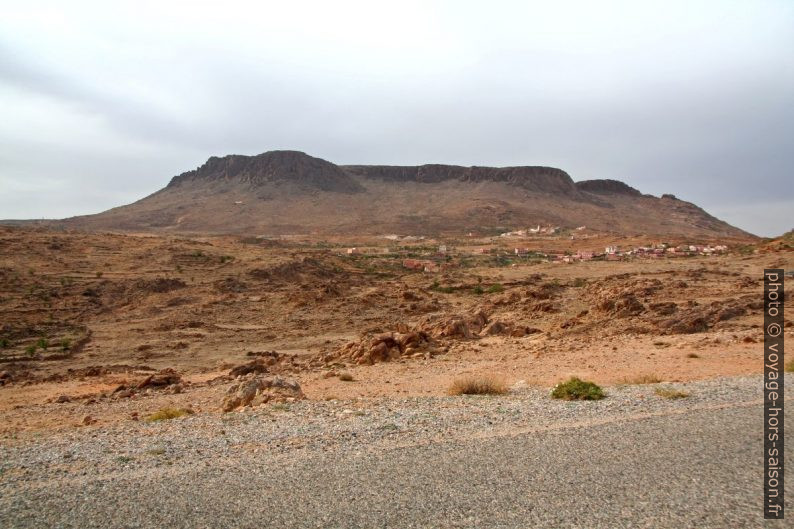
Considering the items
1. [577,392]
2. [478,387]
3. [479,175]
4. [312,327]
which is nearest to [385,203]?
[479,175]

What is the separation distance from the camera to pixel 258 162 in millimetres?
132125

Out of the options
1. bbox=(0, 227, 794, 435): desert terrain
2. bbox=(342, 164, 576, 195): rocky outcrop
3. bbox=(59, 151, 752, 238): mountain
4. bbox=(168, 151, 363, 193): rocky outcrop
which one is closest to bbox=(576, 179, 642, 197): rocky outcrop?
bbox=(59, 151, 752, 238): mountain

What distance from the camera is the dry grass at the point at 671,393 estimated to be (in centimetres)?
757

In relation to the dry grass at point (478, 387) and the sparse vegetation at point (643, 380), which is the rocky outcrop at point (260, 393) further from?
the sparse vegetation at point (643, 380)

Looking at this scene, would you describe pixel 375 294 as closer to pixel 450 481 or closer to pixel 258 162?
pixel 450 481

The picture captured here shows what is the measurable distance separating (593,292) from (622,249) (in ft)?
97.3

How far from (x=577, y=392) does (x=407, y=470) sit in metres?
4.00

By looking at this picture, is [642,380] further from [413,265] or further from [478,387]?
[413,265]

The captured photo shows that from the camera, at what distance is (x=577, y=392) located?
797 cm

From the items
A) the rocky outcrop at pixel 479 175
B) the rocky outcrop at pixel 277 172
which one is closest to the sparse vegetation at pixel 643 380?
the rocky outcrop at pixel 277 172

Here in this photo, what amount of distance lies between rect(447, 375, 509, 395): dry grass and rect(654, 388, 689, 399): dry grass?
7.57ft

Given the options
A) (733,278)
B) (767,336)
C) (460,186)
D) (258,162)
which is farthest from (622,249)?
(258,162)

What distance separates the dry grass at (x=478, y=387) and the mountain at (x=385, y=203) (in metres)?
75.6

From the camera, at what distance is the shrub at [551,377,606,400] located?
25.8 ft
